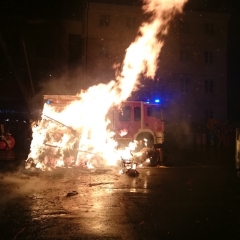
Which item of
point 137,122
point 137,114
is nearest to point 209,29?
point 137,114

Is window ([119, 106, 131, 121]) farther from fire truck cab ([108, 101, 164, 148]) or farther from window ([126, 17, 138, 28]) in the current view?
window ([126, 17, 138, 28])

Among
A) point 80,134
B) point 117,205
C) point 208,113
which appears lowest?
point 117,205

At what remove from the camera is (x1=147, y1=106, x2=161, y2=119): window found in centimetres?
1730

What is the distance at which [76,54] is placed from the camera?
3825 cm

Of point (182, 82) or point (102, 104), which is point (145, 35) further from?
point (182, 82)

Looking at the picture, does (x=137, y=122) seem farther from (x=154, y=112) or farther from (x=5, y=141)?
(x=5, y=141)

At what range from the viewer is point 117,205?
7.64 metres

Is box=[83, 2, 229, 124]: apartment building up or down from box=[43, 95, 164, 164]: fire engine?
up

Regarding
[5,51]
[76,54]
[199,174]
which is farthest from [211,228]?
[76,54]

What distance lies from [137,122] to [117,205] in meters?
9.55

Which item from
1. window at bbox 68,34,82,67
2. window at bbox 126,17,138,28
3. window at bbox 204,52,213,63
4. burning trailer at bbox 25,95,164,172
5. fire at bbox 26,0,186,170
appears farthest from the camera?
window at bbox 68,34,82,67

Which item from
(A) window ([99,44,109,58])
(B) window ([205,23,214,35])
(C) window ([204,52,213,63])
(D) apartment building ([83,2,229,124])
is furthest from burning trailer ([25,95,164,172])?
(B) window ([205,23,214,35])

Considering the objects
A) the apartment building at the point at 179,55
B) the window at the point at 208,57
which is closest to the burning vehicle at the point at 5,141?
the apartment building at the point at 179,55

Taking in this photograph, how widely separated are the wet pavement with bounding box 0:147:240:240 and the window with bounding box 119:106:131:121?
4773 mm
